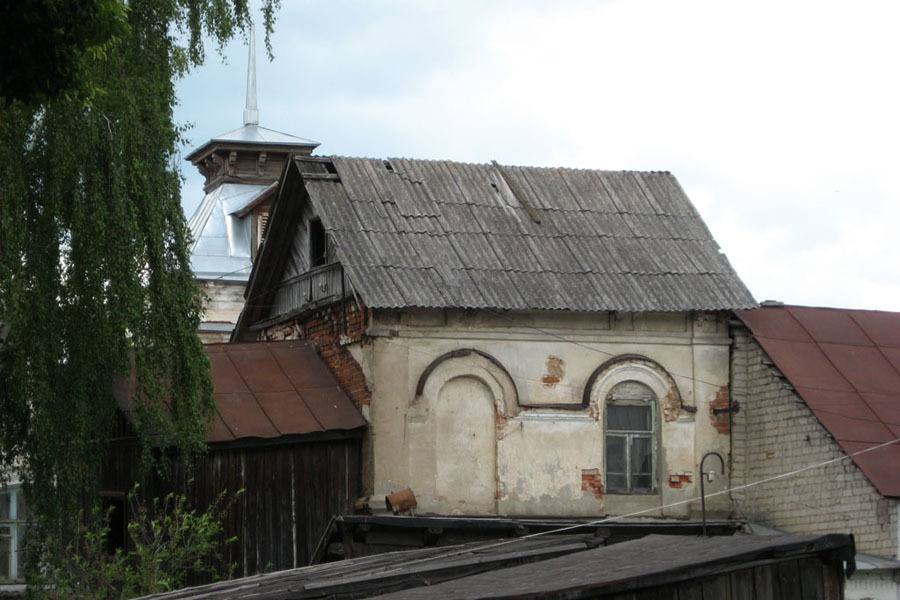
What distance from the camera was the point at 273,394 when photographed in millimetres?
18891

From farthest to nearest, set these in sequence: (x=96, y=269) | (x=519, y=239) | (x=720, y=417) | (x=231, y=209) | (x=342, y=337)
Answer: (x=231, y=209), (x=519, y=239), (x=720, y=417), (x=342, y=337), (x=96, y=269)

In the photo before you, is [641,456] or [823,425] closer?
[823,425]

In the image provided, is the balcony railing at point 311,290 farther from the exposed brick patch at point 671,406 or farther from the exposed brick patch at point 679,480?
the exposed brick patch at point 679,480

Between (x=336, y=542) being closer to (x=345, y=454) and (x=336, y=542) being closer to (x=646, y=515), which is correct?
(x=345, y=454)

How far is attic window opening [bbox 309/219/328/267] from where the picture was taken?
20.6 meters

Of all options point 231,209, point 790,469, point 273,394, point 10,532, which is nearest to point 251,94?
point 231,209

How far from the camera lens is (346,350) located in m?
19.4

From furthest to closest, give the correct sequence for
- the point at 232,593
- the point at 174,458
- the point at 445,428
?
the point at 445,428, the point at 174,458, the point at 232,593

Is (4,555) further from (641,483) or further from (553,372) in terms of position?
(641,483)

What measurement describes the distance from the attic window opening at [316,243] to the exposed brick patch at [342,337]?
2.42 ft

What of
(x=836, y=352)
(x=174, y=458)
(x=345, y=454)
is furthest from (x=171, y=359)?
(x=836, y=352)

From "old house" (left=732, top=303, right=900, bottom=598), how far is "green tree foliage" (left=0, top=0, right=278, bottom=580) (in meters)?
7.47

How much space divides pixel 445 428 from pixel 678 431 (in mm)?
3213

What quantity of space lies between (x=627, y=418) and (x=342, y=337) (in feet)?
13.0
